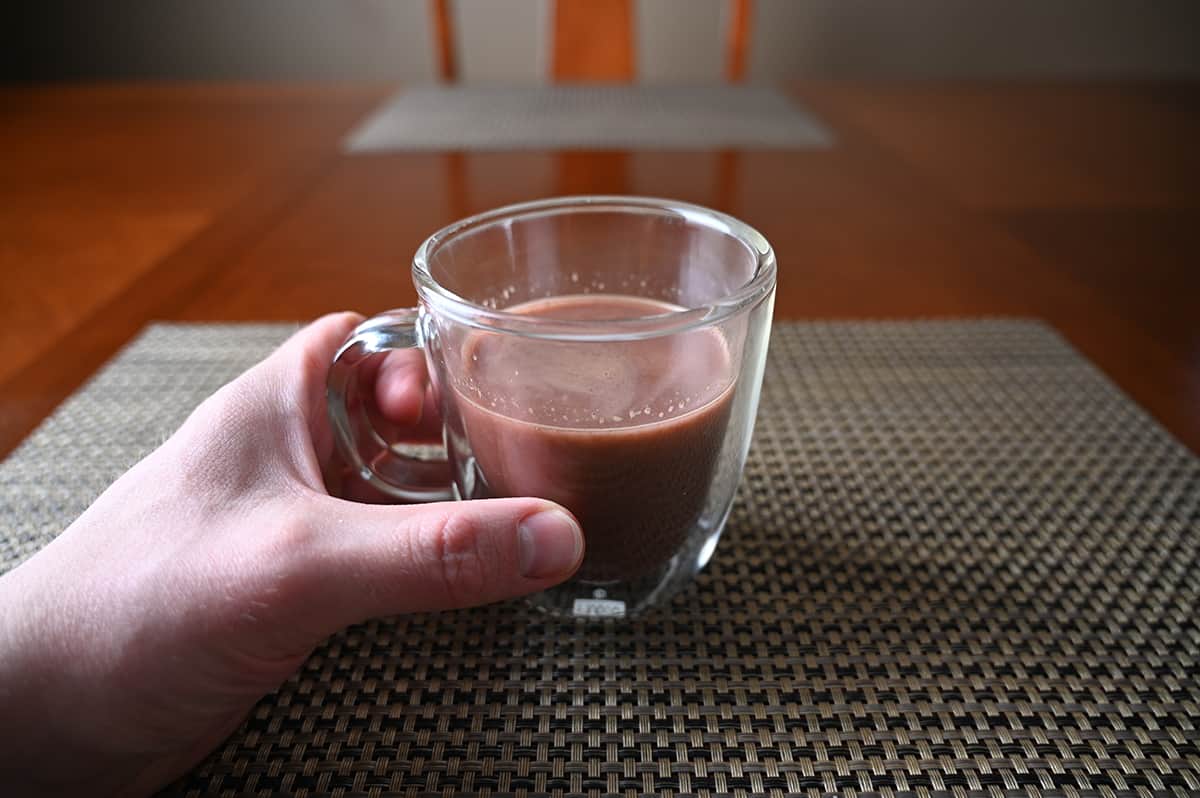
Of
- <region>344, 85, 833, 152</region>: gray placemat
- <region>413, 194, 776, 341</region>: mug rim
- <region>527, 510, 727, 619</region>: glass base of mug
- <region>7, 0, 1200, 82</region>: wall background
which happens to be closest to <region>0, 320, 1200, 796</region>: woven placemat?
<region>527, 510, 727, 619</region>: glass base of mug

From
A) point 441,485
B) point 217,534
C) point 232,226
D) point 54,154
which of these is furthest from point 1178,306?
point 54,154

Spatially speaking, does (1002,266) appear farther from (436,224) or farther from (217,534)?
(217,534)

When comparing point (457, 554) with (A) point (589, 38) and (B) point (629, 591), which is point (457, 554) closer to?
(B) point (629, 591)

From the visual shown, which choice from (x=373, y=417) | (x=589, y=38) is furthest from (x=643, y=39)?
(x=373, y=417)

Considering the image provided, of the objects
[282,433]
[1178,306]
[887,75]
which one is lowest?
[887,75]

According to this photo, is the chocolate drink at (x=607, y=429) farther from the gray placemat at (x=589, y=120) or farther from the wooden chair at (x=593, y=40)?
the wooden chair at (x=593, y=40)

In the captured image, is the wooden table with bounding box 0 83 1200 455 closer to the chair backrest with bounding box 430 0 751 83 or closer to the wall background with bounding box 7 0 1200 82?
the chair backrest with bounding box 430 0 751 83
